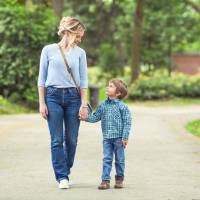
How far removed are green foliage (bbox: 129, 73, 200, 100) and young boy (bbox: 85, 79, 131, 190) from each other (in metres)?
22.8

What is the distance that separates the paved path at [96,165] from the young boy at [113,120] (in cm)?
34

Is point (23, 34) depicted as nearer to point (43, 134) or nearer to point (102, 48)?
point (43, 134)

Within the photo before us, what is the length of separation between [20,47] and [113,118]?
15367 mm

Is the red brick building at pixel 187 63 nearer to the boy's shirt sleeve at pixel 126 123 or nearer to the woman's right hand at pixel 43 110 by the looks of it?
the boy's shirt sleeve at pixel 126 123

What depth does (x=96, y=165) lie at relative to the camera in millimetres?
11266

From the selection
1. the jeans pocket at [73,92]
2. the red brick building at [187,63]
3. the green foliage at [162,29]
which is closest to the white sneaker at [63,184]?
the jeans pocket at [73,92]

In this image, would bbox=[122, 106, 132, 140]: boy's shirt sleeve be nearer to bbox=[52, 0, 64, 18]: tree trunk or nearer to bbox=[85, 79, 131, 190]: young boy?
bbox=[85, 79, 131, 190]: young boy

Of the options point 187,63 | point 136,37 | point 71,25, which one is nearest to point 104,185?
point 71,25

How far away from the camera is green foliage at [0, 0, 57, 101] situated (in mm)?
23875

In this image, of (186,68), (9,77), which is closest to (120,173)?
(9,77)

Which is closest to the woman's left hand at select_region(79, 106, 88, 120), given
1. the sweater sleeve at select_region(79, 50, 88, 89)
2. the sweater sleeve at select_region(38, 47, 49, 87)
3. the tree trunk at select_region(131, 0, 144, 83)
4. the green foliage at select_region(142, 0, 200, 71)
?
the sweater sleeve at select_region(79, 50, 88, 89)

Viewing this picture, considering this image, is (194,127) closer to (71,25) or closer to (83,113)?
(83,113)

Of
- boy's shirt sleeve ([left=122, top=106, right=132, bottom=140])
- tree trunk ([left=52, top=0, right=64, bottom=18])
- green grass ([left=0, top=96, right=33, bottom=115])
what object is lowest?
green grass ([left=0, top=96, right=33, bottom=115])

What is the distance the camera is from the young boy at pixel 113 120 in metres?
9.03
